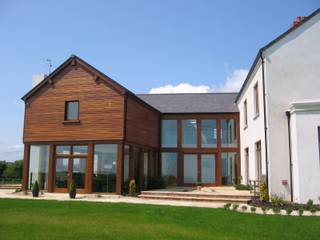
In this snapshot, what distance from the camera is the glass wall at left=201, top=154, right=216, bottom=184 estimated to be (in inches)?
965

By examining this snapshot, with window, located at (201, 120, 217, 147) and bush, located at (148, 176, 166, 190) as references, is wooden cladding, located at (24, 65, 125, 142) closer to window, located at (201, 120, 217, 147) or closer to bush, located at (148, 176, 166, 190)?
bush, located at (148, 176, 166, 190)

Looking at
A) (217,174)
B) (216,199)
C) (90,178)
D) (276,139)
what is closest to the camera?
(276,139)

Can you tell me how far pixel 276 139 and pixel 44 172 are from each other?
1210cm

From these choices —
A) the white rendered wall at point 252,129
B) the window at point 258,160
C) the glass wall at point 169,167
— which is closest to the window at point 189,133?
the glass wall at point 169,167

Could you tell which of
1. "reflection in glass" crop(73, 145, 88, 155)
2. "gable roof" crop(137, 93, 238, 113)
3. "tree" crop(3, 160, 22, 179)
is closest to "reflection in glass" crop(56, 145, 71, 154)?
"reflection in glass" crop(73, 145, 88, 155)

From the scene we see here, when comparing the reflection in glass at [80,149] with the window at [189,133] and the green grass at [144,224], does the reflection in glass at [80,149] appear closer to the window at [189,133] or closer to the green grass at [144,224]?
the green grass at [144,224]

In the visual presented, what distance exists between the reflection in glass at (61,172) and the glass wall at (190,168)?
8.68 m

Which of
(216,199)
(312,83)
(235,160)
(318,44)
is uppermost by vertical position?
(318,44)

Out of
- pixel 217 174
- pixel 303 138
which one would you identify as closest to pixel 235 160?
pixel 217 174

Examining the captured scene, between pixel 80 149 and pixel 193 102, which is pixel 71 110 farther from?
pixel 193 102

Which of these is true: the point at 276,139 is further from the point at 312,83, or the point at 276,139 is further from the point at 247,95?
the point at 247,95

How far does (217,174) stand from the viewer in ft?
80.0

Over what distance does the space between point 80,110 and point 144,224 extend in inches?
432

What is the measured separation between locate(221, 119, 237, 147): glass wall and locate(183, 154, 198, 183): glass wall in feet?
7.23
